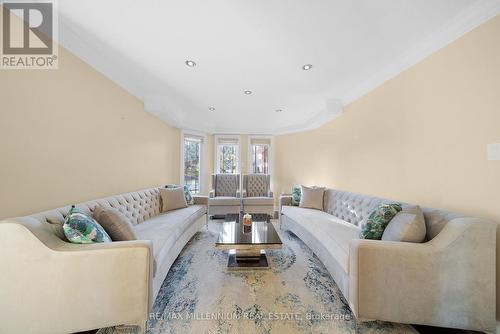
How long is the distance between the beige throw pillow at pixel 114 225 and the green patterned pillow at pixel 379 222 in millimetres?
2119

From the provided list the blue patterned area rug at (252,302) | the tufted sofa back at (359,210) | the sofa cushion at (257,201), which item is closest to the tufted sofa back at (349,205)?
the tufted sofa back at (359,210)

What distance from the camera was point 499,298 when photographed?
136 centimetres

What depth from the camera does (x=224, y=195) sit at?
4.90 metres

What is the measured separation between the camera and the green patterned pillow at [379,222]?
1638 mm

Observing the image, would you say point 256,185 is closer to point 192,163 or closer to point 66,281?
point 192,163

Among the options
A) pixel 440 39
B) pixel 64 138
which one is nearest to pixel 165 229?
pixel 64 138

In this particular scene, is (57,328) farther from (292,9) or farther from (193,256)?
(292,9)

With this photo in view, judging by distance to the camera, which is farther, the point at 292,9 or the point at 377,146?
the point at 377,146

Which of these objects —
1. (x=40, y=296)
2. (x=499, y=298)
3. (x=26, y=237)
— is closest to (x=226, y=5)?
(x=26, y=237)

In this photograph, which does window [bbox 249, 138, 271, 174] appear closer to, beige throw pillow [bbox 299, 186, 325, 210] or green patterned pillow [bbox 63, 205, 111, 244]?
beige throw pillow [bbox 299, 186, 325, 210]

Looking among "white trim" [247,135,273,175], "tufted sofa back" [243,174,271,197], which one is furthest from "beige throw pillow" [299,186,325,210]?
"white trim" [247,135,273,175]

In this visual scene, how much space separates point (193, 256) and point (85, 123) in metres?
2.11

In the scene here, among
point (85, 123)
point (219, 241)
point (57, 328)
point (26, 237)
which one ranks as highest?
point (85, 123)

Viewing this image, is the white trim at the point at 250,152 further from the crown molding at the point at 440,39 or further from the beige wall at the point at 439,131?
the crown molding at the point at 440,39
